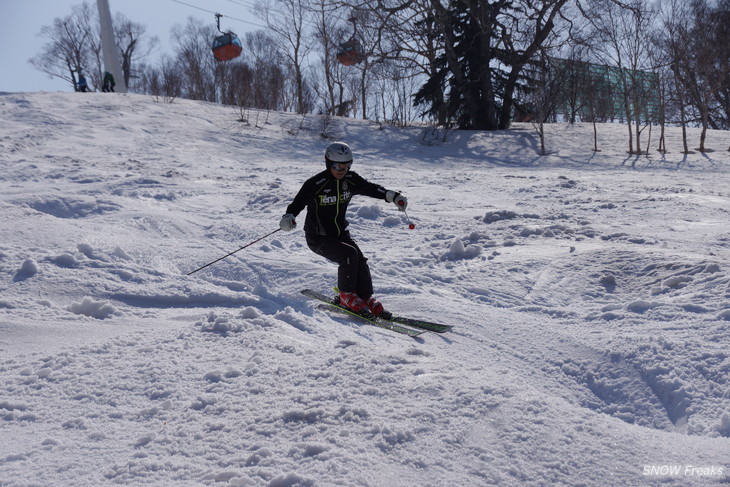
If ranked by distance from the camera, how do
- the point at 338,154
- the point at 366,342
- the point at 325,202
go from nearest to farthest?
the point at 366,342
the point at 338,154
the point at 325,202

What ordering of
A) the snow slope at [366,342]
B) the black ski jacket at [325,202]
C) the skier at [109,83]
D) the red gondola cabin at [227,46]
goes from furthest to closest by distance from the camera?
the skier at [109,83]
the red gondola cabin at [227,46]
the black ski jacket at [325,202]
the snow slope at [366,342]

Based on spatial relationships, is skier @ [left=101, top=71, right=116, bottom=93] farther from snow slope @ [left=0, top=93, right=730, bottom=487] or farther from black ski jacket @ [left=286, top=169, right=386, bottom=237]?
black ski jacket @ [left=286, top=169, right=386, bottom=237]

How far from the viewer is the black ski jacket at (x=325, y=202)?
487 centimetres

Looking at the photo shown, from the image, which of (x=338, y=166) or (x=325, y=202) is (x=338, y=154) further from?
(x=325, y=202)

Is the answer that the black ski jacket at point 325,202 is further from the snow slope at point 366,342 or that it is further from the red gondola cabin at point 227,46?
the red gondola cabin at point 227,46

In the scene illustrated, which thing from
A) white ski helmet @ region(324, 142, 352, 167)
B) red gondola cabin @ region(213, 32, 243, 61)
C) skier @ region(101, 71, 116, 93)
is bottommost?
white ski helmet @ region(324, 142, 352, 167)

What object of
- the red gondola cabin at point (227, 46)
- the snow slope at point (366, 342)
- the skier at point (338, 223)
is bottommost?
the snow slope at point (366, 342)

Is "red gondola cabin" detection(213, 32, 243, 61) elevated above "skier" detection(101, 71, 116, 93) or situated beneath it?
elevated above

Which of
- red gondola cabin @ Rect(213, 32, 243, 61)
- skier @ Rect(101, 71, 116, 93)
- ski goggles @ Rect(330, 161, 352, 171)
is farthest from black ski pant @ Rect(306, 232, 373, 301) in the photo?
skier @ Rect(101, 71, 116, 93)

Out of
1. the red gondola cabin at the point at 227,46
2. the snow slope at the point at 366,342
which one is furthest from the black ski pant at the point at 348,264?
the red gondola cabin at the point at 227,46

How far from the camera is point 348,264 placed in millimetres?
4781

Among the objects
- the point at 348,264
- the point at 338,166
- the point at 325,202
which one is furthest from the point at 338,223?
the point at 338,166

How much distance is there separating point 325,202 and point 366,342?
1519mm

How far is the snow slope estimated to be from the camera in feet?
7.82
